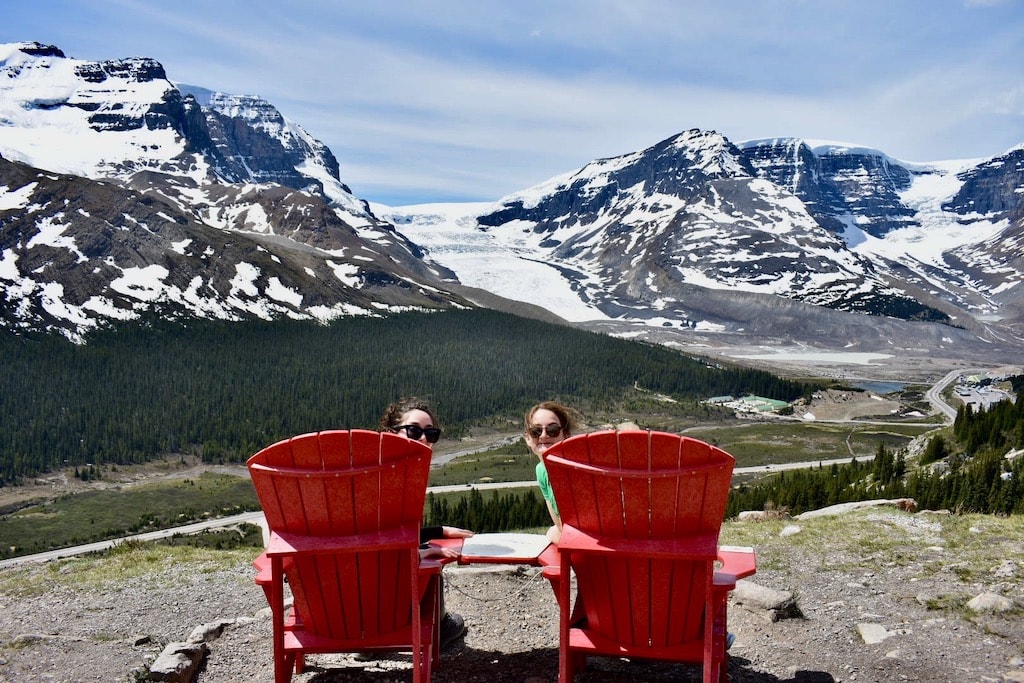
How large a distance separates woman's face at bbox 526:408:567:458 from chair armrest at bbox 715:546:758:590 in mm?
1821

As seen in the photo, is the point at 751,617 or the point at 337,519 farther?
the point at 751,617

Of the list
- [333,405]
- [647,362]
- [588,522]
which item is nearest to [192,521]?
[333,405]

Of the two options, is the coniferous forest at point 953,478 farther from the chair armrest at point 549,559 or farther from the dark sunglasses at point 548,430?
the chair armrest at point 549,559

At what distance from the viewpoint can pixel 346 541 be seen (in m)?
5.84

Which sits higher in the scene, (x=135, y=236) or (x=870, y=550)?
(x=135, y=236)

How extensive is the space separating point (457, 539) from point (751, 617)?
3623mm

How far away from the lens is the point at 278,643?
6.18 m

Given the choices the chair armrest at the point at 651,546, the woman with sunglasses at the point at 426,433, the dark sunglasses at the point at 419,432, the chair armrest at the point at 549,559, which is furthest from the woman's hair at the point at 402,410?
the chair armrest at the point at 651,546

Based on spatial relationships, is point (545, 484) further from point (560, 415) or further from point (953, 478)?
point (953, 478)

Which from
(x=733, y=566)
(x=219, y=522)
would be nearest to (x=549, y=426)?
(x=733, y=566)

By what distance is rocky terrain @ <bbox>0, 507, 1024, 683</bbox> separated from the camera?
7.17 m


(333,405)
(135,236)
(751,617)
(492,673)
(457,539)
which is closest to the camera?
(492,673)

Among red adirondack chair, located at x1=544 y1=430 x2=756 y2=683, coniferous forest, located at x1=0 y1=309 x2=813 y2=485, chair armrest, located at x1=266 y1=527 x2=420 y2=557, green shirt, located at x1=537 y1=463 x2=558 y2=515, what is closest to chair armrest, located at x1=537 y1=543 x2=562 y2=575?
red adirondack chair, located at x1=544 y1=430 x2=756 y2=683

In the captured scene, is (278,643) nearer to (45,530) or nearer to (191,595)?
(191,595)
